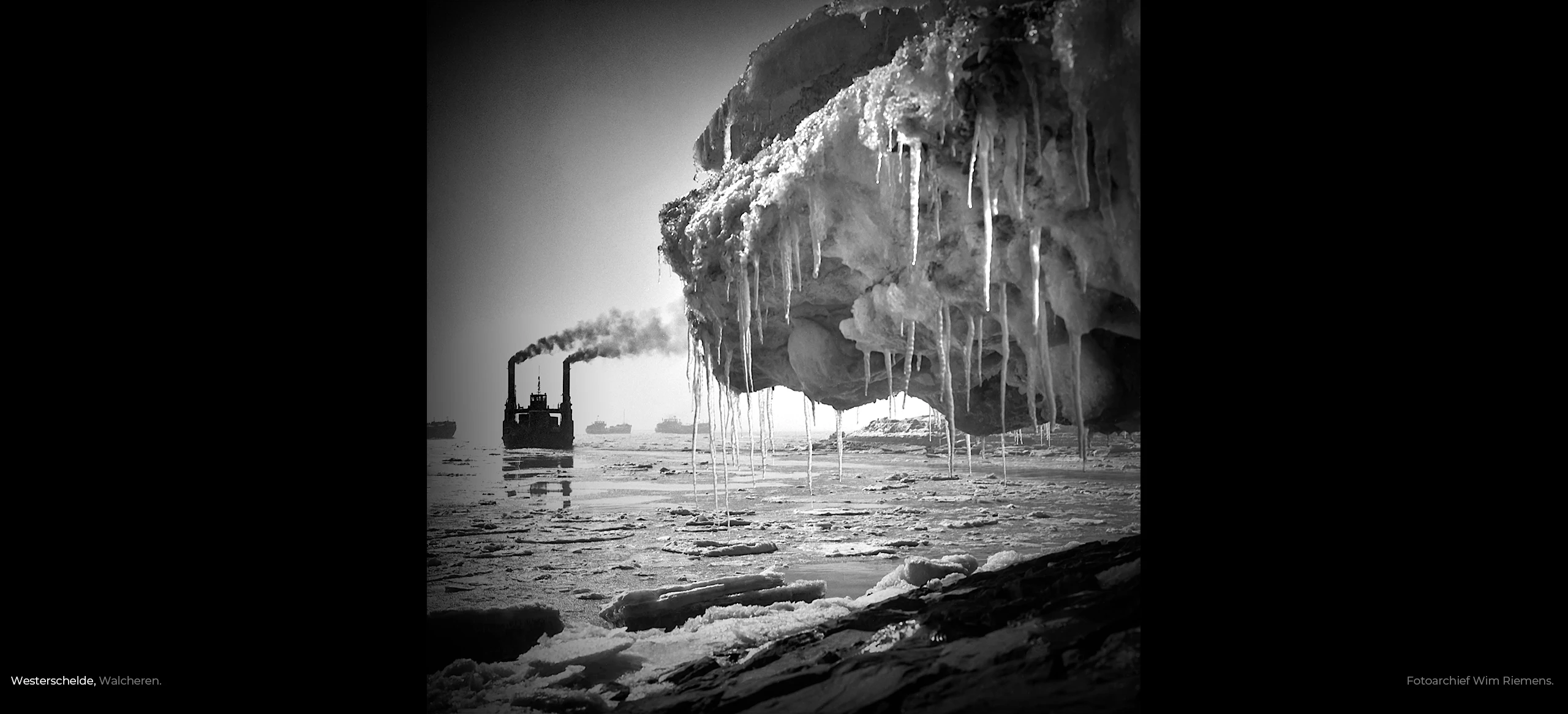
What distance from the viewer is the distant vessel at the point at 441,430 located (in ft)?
11.2

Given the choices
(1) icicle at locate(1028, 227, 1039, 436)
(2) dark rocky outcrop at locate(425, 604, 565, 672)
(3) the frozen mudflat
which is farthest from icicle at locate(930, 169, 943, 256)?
(2) dark rocky outcrop at locate(425, 604, 565, 672)

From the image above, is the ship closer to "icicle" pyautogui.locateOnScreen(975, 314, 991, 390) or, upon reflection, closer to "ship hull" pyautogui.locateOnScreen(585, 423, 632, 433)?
"ship hull" pyautogui.locateOnScreen(585, 423, 632, 433)

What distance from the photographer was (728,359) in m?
4.45

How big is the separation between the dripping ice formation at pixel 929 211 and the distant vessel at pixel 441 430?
133 cm

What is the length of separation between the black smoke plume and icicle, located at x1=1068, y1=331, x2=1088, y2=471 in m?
2.07

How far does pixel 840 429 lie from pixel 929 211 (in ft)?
5.86

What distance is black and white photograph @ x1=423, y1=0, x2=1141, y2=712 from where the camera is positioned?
3131mm

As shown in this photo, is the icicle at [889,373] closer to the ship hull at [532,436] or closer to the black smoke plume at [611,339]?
the black smoke plume at [611,339]

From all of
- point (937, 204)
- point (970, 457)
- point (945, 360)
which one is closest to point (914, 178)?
point (937, 204)

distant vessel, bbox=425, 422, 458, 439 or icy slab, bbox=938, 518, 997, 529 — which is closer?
distant vessel, bbox=425, 422, 458, 439

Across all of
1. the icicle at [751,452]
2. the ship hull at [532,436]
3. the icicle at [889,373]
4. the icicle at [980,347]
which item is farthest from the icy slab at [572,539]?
the icicle at [980,347]

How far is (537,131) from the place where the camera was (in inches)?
145
